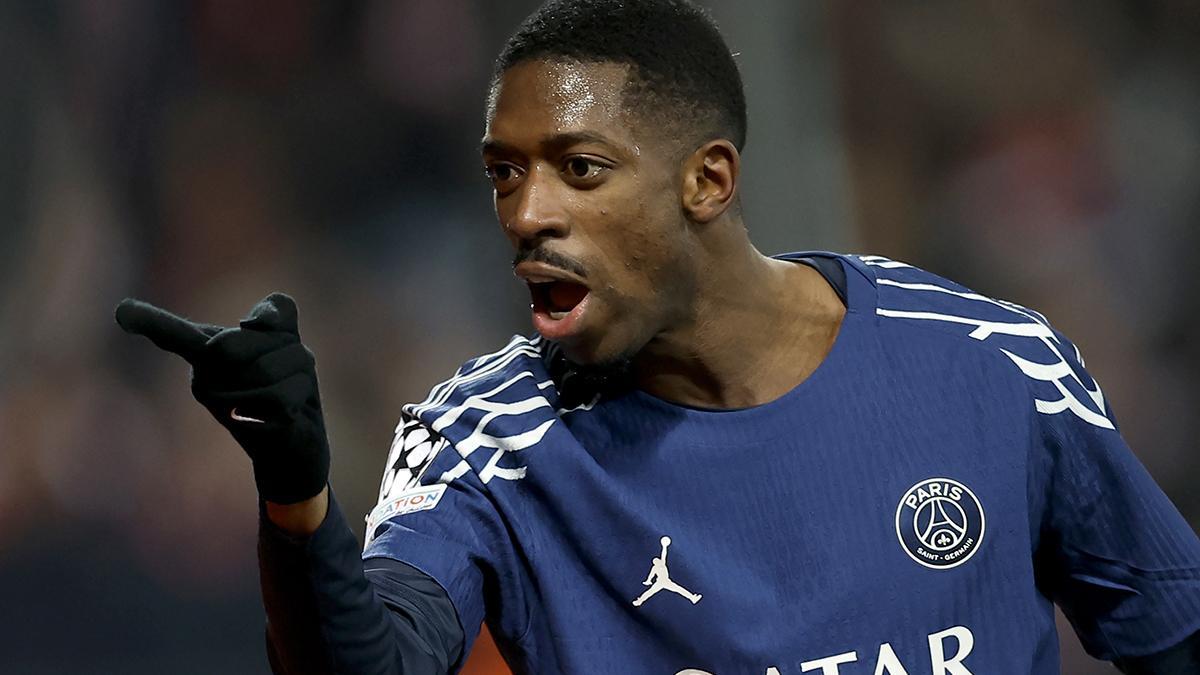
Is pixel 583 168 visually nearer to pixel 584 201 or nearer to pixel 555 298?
pixel 584 201

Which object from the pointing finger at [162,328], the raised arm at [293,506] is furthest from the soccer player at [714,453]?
the pointing finger at [162,328]

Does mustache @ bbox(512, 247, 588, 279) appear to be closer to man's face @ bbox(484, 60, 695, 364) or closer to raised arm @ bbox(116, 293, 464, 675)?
man's face @ bbox(484, 60, 695, 364)

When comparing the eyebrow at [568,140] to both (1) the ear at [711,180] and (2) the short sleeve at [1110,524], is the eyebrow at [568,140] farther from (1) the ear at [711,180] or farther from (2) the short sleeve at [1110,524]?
(2) the short sleeve at [1110,524]

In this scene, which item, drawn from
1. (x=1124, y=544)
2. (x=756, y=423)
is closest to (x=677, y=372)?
(x=756, y=423)

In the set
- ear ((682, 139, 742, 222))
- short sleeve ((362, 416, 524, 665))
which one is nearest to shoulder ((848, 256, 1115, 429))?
ear ((682, 139, 742, 222))

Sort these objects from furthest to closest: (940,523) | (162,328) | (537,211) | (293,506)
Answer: (940,523)
(537,211)
(293,506)
(162,328)

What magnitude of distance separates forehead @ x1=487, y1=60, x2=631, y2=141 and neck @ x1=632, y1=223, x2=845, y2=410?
0.23 meters

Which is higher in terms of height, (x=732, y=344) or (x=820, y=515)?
(x=732, y=344)

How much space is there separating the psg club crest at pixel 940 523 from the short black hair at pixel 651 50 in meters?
0.50

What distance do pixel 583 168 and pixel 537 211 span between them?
8cm

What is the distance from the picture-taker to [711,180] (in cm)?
186

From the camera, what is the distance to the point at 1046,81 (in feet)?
12.9

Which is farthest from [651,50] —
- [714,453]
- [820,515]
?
[820,515]

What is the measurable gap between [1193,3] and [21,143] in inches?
119
